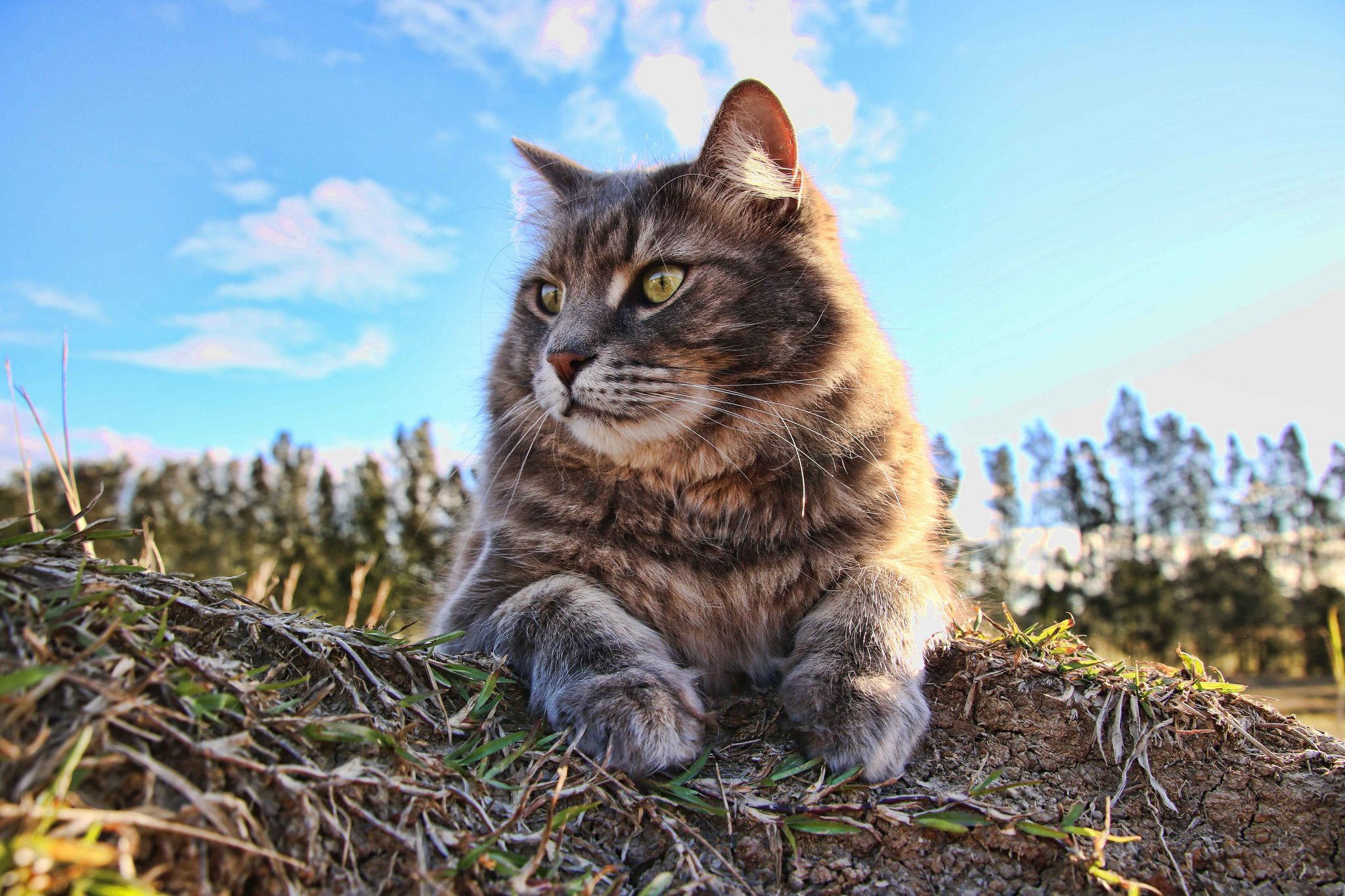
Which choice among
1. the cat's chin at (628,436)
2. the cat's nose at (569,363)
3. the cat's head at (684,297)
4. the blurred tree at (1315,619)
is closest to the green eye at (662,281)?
the cat's head at (684,297)

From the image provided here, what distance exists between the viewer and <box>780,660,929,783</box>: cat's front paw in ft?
5.57

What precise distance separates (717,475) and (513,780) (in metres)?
1.10

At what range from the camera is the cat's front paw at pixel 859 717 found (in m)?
1.70

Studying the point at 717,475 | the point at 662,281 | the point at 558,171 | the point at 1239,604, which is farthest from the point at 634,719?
the point at 1239,604

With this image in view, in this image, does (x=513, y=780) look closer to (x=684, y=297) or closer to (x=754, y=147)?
(x=684, y=297)

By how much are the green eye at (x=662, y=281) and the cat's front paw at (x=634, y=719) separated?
1280 mm

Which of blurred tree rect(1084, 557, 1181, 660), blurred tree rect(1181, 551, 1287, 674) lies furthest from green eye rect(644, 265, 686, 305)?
blurred tree rect(1181, 551, 1287, 674)

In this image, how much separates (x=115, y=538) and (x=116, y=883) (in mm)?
914

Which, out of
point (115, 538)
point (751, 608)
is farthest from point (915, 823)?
point (115, 538)

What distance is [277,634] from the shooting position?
163 cm

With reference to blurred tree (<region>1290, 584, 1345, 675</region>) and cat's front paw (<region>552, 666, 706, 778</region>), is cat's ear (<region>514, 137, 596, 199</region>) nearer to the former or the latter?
cat's front paw (<region>552, 666, 706, 778</region>)

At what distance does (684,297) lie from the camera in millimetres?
2416

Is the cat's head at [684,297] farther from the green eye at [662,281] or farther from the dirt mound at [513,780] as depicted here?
the dirt mound at [513,780]

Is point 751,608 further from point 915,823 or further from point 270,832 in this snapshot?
point 270,832
